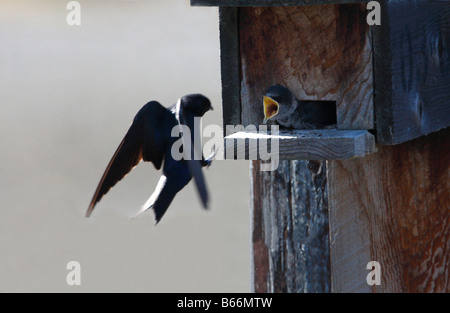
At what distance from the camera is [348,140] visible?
2223 mm

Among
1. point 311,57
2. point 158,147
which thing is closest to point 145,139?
point 158,147

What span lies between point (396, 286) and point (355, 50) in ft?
2.60

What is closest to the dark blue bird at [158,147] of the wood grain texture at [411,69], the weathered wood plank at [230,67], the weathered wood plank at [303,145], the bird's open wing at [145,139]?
the bird's open wing at [145,139]

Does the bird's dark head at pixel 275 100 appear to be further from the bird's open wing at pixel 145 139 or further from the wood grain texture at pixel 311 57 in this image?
the bird's open wing at pixel 145 139

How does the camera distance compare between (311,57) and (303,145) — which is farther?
(311,57)

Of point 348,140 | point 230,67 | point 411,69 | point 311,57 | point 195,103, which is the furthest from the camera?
point 195,103

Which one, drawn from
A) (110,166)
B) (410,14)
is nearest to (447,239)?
(410,14)

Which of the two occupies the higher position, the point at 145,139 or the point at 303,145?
the point at 145,139

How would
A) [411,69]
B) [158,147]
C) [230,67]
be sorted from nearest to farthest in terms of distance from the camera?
[411,69]
[230,67]
[158,147]

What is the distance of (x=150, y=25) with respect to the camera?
40.9ft

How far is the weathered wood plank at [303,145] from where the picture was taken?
87.6 inches

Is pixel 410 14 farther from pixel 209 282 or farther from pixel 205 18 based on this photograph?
pixel 205 18

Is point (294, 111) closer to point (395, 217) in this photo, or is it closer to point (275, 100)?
point (275, 100)

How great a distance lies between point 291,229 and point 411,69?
60cm
